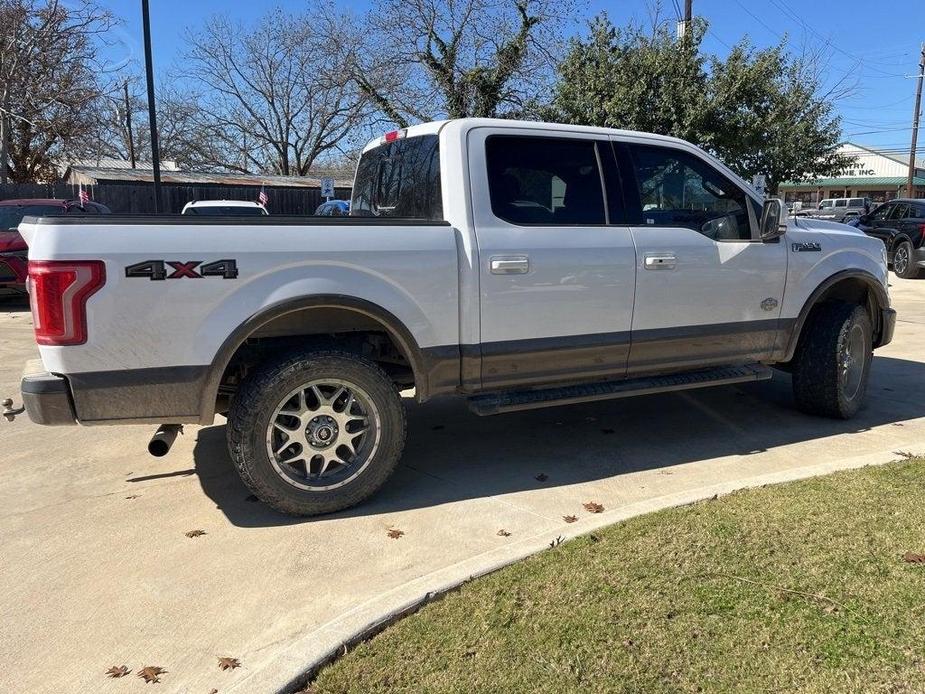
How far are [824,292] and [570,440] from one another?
2.14 meters

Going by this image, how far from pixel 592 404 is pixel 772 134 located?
52.5ft

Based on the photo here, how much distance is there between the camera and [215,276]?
350cm

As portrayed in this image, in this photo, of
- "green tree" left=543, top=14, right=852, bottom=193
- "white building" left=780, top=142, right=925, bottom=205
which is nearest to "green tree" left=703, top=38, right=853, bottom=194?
"green tree" left=543, top=14, right=852, bottom=193

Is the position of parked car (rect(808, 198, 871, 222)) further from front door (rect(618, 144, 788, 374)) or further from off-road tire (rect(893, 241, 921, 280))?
front door (rect(618, 144, 788, 374))

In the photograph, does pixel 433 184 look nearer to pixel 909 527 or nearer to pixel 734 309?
pixel 734 309

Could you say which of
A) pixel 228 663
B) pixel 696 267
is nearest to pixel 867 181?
pixel 696 267

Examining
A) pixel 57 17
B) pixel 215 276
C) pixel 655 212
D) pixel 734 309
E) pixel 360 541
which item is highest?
pixel 57 17

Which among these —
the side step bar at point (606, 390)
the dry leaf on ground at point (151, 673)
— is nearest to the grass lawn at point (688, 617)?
the dry leaf on ground at point (151, 673)

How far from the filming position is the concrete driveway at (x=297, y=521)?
112 inches

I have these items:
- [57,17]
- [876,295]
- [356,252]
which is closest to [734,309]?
[876,295]

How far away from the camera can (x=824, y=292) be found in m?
5.38

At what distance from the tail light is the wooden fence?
70.2 ft

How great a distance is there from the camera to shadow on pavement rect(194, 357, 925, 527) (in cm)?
436

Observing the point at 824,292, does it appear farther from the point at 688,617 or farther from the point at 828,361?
the point at 688,617
